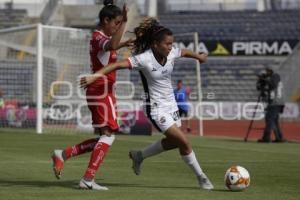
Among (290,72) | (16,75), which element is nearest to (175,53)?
(16,75)

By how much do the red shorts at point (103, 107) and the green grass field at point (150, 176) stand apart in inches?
31.9

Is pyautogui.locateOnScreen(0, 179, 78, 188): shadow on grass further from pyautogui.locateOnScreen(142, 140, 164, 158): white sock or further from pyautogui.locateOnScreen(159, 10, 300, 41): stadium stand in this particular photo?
pyautogui.locateOnScreen(159, 10, 300, 41): stadium stand

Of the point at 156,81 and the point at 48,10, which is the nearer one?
the point at 156,81

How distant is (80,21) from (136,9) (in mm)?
3435

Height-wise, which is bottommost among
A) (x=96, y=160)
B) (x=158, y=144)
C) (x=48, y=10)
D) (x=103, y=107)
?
(x=96, y=160)

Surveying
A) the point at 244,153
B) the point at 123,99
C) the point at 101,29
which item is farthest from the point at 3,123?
the point at 101,29

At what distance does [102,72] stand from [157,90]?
93cm

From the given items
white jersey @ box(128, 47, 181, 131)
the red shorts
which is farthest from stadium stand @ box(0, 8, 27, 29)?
white jersey @ box(128, 47, 181, 131)

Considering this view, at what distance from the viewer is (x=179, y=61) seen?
3831cm

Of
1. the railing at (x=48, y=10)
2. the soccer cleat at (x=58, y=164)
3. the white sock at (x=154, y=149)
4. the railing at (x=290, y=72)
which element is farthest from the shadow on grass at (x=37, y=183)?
the railing at (x=48, y=10)

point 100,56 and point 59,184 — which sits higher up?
point 100,56

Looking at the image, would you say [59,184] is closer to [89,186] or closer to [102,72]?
[89,186]

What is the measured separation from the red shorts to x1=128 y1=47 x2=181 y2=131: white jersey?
426mm

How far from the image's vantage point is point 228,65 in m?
41.9
